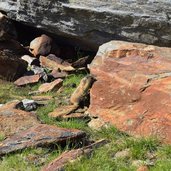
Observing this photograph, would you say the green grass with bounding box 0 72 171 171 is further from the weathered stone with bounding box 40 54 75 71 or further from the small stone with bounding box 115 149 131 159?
the weathered stone with bounding box 40 54 75 71

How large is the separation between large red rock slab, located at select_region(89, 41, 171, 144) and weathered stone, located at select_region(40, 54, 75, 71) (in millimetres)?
2507

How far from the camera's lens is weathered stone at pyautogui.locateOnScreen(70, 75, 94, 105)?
7.20 m

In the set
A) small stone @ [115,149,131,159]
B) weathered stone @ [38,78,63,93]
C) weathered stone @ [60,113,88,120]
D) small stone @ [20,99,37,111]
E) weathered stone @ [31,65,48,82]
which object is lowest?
weathered stone @ [31,65,48,82]

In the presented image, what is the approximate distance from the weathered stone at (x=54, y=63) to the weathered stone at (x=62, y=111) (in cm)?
230

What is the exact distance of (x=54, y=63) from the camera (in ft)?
32.2

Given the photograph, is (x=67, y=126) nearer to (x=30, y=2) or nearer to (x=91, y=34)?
(x=91, y=34)

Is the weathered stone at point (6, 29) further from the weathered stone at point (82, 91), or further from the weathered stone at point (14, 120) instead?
the weathered stone at point (14, 120)

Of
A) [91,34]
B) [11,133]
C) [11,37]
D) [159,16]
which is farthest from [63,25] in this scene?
[11,133]

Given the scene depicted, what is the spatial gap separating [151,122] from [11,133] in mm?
1740

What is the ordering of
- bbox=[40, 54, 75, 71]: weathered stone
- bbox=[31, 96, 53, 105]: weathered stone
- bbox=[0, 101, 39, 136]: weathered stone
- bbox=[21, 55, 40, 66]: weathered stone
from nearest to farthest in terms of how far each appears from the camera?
1. bbox=[0, 101, 39, 136]: weathered stone
2. bbox=[31, 96, 53, 105]: weathered stone
3. bbox=[40, 54, 75, 71]: weathered stone
4. bbox=[21, 55, 40, 66]: weathered stone

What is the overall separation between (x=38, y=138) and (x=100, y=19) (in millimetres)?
3911

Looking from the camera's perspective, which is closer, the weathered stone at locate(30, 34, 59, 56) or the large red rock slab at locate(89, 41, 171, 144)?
the large red rock slab at locate(89, 41, 171, 144)

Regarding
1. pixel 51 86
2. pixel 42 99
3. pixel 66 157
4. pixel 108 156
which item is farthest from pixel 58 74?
pixel 66 157

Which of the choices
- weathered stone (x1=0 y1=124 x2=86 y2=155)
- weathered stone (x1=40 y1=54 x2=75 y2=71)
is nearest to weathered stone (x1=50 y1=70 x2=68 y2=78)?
weathered stone (x1=40 y1=54 x2=75 y2=71)
